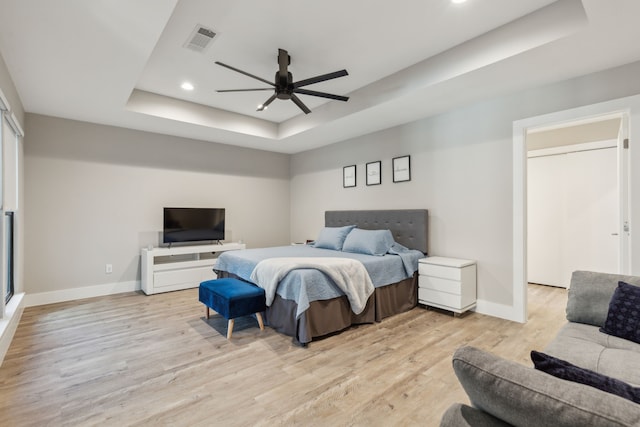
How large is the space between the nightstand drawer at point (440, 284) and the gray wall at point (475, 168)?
1.35ft

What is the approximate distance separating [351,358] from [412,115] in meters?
3.06

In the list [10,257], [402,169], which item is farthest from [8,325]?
[402,169]

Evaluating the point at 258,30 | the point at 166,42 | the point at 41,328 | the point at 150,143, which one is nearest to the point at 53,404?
the point at 41,328

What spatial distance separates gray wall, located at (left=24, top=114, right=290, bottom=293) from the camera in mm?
4090

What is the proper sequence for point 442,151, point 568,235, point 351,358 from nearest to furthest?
point 351,358, point 442,151, point 568,235

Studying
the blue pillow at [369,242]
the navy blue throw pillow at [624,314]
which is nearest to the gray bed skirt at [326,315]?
the blue pillow at [369,242]

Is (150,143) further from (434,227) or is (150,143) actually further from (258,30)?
(434,227)

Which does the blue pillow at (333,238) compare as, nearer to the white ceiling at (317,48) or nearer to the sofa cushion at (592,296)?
the white ceiling at (317,48)

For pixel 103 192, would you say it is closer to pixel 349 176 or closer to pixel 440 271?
pixel 349 176

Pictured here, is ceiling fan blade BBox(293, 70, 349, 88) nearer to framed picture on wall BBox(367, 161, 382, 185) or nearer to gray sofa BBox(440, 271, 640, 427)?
framed picture on wall BBox(367, 161, 382, 185)

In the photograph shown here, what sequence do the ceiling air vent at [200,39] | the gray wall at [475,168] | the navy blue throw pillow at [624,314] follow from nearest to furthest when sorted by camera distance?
1. the navy blue throw pillow at [624,314]
2. the ceiling air vent at [200,39]
3. the gray wall at [475,168]

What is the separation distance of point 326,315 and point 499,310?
2.05 metres

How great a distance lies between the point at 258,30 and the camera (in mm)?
2654

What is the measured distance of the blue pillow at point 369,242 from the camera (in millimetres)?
3939
